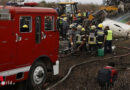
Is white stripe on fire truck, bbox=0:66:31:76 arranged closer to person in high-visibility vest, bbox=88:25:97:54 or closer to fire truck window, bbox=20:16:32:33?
fire truck window, bbox=20:16:32:33

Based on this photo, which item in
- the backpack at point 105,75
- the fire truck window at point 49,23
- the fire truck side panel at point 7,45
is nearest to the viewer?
the fire truck side panel at point 7,45

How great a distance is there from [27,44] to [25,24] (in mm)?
605

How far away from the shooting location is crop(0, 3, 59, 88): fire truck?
6773mm

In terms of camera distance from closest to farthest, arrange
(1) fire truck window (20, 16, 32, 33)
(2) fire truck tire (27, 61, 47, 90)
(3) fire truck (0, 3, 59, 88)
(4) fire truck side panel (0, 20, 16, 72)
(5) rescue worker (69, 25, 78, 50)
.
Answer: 1. (4) fire truck side panel (0, 20, 16, 72)
2. (3) fire truck (0, 3, 59, 88)
3. (1) fire truck window (20, 16, 32, 33)
4. (2) fire truck tire (27, 61, 47, 90)
5. (5) rescue worker (69, 25, 78, 50)

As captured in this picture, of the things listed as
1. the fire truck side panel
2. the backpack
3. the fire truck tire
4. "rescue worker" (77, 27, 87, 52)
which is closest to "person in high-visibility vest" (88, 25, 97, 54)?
"rescue worker" (77, 27, 87, 52)

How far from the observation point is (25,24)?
299 inches

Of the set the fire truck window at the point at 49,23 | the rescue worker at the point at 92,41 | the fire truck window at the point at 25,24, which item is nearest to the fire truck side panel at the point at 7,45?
the fire truck window at the point at 25,24

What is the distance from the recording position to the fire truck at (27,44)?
22.2 feet

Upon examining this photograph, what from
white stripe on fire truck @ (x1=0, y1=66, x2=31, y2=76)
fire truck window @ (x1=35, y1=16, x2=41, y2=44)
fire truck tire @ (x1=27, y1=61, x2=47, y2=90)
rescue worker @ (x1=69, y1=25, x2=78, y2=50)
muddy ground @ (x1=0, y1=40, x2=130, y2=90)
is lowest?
muddy ground @ (x1=0, y1=40, x2=130, y2=90)

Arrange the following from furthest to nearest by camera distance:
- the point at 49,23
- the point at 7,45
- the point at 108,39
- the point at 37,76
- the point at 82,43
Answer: the point at 108,39, the point at 82,43, the point at 49,23, the point at 37,76, the point at 7,45

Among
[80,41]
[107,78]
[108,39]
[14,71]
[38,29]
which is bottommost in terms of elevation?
[107,78]

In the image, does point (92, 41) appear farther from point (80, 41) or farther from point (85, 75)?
point (85, 75)

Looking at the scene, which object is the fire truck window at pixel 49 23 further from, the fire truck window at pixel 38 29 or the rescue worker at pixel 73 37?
the rescue worker at pixel 73 37

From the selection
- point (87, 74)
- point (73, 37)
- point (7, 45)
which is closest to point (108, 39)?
point (73, 37)
